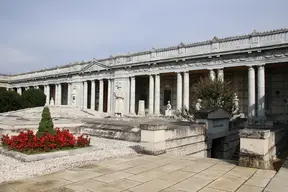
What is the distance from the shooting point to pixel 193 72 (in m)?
35.1

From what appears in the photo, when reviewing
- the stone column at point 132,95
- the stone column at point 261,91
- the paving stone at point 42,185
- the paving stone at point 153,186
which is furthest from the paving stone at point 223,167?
the stone column at point 132,95

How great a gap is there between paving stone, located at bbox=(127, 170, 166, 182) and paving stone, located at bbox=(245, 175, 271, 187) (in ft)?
6.96

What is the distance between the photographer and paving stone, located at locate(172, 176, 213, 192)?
516cm

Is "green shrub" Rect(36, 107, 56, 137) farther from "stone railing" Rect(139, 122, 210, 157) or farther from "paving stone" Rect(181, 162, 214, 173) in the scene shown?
"paving stone" Rect(181, 162, 214, 173)

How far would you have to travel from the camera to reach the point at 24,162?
24.4 feet

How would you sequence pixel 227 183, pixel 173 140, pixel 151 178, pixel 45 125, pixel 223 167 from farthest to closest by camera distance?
pixel 173 140
pixel 45 125
pixel 223 167
pixel 151 178
pixel 227 183

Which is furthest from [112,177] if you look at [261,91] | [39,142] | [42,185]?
[261,91]

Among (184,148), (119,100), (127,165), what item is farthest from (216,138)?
(119,100)

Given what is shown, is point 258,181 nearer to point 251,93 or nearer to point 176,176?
point 176,176

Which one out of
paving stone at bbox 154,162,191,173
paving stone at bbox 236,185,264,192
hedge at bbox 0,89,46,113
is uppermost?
hedge at bbox 0,89,46,113

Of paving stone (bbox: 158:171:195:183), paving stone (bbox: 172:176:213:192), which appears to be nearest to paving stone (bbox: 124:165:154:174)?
paving stone (bbox: 158:171:195:183)

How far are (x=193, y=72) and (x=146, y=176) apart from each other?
30.4 metres

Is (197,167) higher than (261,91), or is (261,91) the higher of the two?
(261,91)

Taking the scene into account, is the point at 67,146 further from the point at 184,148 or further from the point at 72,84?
the point at 72,84
